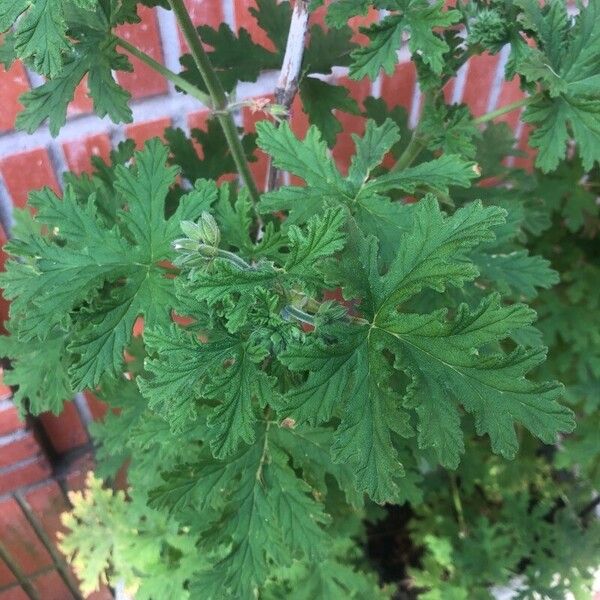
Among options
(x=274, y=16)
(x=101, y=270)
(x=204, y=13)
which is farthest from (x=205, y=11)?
(x=101, y=270)

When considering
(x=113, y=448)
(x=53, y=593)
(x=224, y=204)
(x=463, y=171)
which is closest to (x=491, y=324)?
(x=463, y=171)

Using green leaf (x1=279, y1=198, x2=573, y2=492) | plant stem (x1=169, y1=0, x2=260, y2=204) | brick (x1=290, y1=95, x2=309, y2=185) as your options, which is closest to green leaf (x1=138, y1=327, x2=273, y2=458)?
green leaf (x1=279, y1=198, x2=573, y2=492)

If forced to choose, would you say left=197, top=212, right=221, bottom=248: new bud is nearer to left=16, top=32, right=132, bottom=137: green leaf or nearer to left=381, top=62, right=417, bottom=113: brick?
Result: left=16, top=32, right=132, bottom=137: green leaf

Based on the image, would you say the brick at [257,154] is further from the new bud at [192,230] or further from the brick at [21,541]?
the brick at [21,541]

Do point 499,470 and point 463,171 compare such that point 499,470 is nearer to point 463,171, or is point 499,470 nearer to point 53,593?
point 463,171

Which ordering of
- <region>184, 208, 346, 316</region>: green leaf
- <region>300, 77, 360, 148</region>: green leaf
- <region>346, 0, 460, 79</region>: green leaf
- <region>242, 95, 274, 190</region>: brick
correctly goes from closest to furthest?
→ <region>184, 208, 346, 316</region>: green leaf → <region>346, 0, 460, 79</region>: green leaf → <region>300, 77, 360, 148</region>: green leaf → <region>242, 95, 274, 190</region>: brick

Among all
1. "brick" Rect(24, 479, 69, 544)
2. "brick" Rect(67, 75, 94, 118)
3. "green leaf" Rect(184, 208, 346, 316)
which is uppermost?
"brick" Rect(67, 75, 94, 118)

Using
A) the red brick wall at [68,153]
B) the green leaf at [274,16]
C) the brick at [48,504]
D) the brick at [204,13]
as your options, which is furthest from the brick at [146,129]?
the brick at [48,504]
